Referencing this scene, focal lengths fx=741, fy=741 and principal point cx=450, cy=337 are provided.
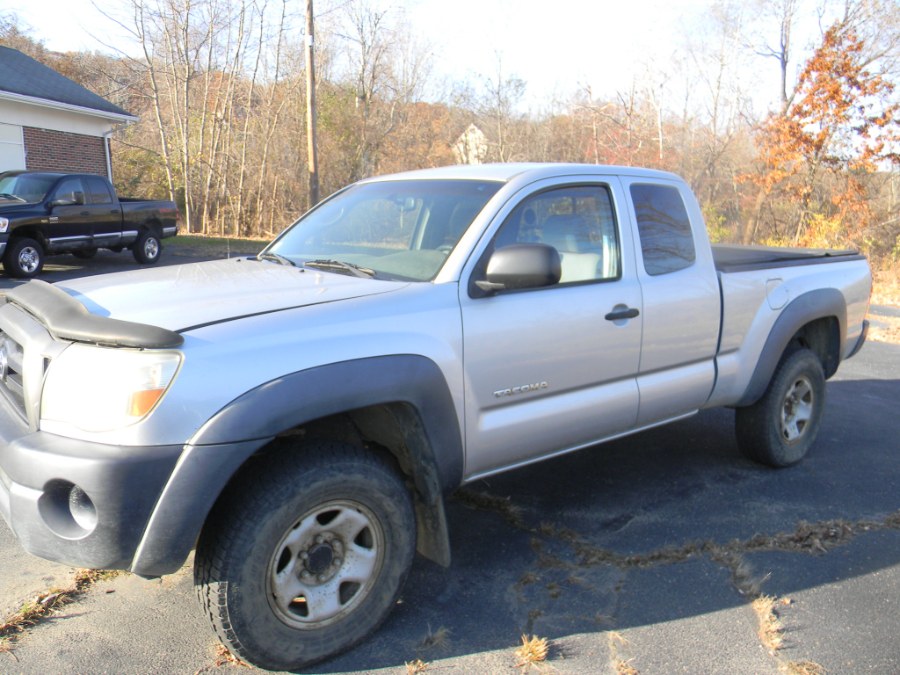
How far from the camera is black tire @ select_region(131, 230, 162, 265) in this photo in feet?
50.6

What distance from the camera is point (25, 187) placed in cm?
1333

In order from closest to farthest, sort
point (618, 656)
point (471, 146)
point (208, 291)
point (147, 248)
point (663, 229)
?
point (618, 656) → point (208, 291) → point (663, 229) → point (147, 248) → point (471, 146)

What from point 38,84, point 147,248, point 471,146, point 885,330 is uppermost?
point 38,84

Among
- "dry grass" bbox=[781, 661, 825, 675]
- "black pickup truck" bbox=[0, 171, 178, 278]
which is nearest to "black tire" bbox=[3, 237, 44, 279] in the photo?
"black pickup truck" bbox=[0, 171, 178, 278]

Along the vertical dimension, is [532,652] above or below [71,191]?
below

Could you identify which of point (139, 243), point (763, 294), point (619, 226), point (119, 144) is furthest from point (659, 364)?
point (119, 144)

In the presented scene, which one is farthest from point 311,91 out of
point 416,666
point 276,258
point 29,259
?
point 416,666

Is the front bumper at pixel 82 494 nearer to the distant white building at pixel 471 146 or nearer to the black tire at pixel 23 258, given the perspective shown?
the black tire at pixel 23 258

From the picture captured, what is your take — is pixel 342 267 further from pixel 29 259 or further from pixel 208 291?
pixel 29 259

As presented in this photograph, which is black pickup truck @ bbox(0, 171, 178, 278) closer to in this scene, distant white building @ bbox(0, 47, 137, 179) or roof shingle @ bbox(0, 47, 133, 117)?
distant white building @ bbox(0, 47, 137, 179)

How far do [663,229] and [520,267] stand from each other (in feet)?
4.70

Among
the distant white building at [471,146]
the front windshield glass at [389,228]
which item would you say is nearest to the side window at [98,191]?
the front windshield glass at [389,228]

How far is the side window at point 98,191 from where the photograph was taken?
14171 mm

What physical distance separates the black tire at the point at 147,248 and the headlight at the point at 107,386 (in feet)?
46.2
